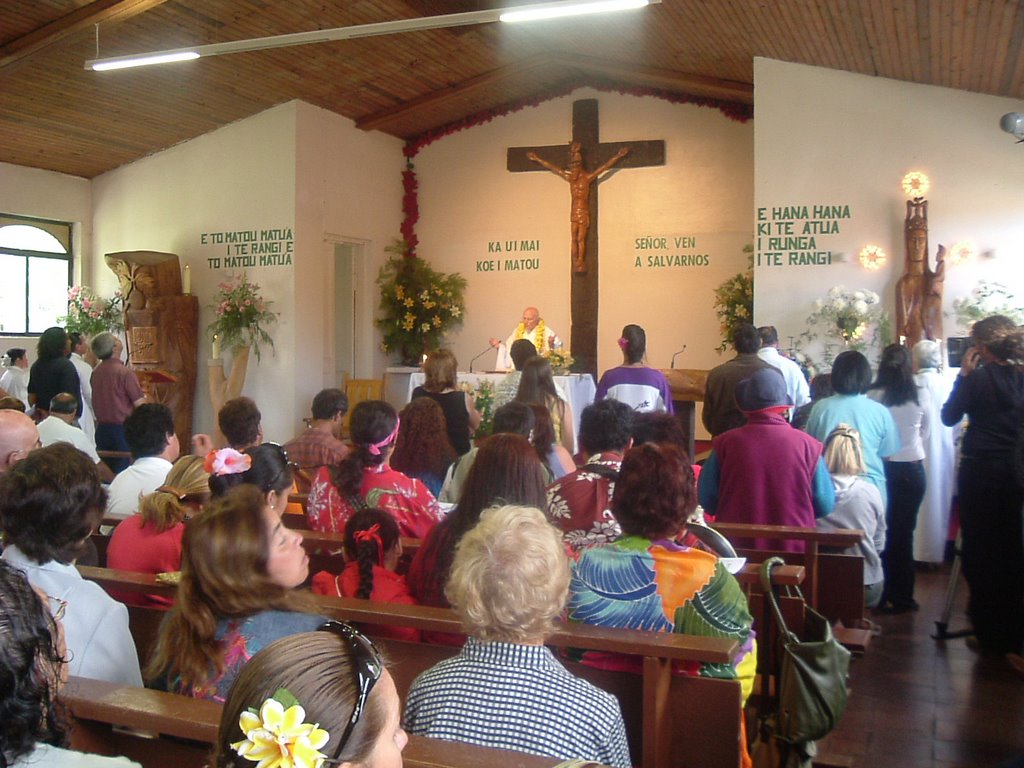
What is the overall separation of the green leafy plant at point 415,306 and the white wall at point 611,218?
1.01 ft

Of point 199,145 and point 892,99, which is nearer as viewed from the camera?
point 892,99

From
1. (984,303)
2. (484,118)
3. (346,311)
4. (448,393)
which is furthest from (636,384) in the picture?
(484,118)

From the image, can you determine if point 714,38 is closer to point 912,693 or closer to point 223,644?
point 912,693

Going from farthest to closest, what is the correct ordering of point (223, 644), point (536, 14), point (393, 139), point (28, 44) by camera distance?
point (393, 139) → point (28, 44) → point (536, 14) → point (223, 644)

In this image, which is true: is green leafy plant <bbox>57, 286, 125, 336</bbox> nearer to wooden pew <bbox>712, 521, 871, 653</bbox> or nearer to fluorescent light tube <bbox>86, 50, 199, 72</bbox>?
fluorescent light tube <bbox>86, 50, 199, 72</bbox>

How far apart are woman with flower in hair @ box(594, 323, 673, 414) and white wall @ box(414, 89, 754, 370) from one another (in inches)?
182

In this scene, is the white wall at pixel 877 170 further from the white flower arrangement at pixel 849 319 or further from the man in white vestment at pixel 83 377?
the man in white vestment at pixel 83 377

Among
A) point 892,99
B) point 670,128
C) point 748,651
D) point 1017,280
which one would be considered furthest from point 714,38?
point 748,651

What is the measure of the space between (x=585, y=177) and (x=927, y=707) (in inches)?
324

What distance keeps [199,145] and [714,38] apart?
213 inches

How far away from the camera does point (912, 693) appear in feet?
13.0

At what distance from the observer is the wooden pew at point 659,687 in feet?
7.34

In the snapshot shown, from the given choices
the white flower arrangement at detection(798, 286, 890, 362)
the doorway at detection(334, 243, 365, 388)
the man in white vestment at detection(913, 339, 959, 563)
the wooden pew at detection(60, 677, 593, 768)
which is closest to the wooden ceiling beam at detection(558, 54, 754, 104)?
the white flower arrangement at detection(798, 286, 890, 362)

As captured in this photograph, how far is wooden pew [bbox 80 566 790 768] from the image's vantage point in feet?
7.34
